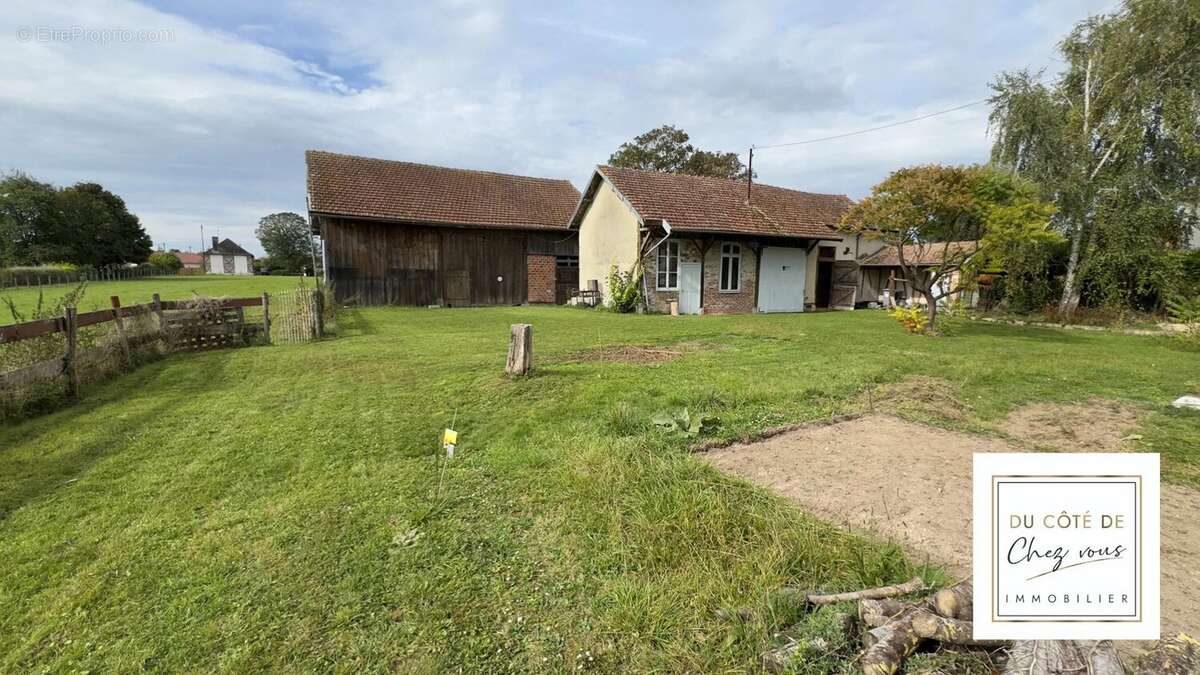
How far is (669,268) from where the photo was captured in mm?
17625

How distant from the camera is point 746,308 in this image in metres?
18.7

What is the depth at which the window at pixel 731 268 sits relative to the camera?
18322mm

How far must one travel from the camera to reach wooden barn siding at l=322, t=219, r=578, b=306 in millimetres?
18391

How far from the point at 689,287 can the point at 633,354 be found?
9534 mm

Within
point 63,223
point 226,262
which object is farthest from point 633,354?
point 226,262

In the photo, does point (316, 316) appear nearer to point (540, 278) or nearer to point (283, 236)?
point (540, 278)

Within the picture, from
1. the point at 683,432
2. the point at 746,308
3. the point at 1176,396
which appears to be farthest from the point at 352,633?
the point at 746,308

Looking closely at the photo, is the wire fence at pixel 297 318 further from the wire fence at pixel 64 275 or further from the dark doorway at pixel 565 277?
the wire fence at pixel 64 275

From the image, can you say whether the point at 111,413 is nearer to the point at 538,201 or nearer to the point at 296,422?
the point at 296,422

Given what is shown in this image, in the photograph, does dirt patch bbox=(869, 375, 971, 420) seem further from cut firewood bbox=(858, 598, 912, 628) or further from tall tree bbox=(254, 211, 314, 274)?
tall tree bbox=(254, 211, 314, 274)

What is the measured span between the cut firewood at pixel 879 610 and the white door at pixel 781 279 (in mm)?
17582

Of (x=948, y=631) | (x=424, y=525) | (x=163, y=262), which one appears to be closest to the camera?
(x=948, y=631)

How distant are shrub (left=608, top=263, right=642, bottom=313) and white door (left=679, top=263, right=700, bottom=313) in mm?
1475

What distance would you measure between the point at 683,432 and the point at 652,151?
3439 cm
